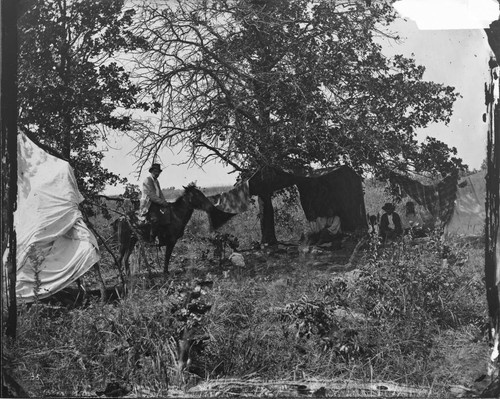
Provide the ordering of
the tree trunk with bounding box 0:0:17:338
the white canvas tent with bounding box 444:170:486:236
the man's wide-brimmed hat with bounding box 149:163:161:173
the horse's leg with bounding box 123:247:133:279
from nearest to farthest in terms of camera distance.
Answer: the tree trunk with bounding box 0:0:17:338
the white canvas tent with bounding box 444:170:486:236
the man's wide-brimmed hat with bounding box 149:163:161:173
the horse's leg with bounding box 123:247:133:279

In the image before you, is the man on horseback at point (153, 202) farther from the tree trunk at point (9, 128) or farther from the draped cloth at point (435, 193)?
the draped cloth at point (435, 193)

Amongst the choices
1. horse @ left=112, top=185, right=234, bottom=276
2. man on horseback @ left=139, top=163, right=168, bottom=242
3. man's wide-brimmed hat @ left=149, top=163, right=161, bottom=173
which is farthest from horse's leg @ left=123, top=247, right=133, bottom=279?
man's wide-brimmed hat @ left=149, top=163, right=161, bottom=173

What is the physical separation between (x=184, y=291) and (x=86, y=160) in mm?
1308

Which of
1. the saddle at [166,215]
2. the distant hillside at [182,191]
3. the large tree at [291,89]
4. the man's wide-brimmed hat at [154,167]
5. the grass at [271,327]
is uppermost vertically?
the large tree at [291,89]

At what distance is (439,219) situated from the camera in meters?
5.38

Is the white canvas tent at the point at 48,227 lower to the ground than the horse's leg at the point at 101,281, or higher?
higher

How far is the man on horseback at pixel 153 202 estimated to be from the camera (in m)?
5.19

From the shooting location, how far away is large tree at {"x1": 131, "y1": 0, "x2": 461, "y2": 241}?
520 cm

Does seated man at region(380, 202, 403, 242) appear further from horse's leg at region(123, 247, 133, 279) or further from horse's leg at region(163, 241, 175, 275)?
horse's leg at region(123, 247, 133, 279)

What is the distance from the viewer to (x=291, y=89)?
5.30 m

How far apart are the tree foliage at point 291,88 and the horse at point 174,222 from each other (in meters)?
0.39

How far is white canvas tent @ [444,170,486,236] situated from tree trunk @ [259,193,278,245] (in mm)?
1393

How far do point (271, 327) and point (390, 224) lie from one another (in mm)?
1338

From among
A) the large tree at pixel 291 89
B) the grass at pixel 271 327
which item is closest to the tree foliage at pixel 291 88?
the large tree at pixel 291 89
